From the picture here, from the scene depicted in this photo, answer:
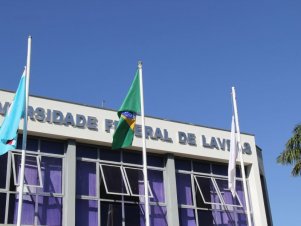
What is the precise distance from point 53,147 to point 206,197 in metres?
6.66

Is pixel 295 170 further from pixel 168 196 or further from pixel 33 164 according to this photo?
pixel 33 164

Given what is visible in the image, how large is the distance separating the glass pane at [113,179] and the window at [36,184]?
66.9 inches

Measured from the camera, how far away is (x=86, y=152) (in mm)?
19547

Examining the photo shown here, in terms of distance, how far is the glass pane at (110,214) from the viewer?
1883 centimetres

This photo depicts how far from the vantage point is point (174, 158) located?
70.3 ft

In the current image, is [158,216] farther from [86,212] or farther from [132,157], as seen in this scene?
[86,212]

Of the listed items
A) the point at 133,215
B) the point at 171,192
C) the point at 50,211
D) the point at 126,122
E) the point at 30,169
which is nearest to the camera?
the point at 126,122

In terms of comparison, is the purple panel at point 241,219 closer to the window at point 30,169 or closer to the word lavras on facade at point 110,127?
the word lavras on facade at point 110,127

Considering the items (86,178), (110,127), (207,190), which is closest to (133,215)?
(86,178)

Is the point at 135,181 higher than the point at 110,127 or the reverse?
the reverse

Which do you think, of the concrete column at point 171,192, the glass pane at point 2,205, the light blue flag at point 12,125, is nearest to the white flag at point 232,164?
the concrete column at point 171,192

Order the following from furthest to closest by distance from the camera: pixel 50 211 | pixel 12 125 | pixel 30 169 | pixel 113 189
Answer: pixel 113 189
pixel 30 169
pixel 50 211
pixel 12 125

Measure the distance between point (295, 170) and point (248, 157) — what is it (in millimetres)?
3508

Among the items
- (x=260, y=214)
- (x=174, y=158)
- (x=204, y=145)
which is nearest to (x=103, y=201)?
(x=174, y=158)
